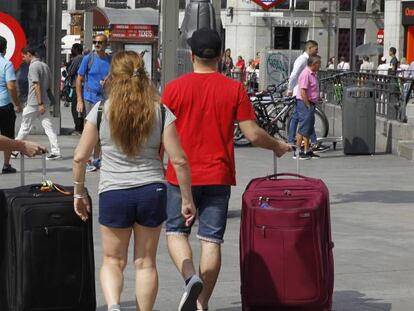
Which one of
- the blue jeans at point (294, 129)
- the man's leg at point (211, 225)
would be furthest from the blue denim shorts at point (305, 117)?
the man's leg at point (211, 225)

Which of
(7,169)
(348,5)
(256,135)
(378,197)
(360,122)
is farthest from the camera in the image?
(348,5)

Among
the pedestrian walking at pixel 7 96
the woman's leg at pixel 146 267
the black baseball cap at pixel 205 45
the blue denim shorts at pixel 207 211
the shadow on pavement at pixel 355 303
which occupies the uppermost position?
the black baseball cap at pixel 205 45

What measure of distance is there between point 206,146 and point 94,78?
28.3 ft

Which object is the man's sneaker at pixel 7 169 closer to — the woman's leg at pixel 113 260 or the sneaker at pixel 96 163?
the sneaker at pixel 96 163

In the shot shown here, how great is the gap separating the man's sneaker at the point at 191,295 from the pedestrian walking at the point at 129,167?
0.20 metres

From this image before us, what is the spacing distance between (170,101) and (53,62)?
14410mm

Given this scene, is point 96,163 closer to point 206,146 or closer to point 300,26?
point 206,146

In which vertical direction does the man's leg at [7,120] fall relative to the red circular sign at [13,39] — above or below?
below

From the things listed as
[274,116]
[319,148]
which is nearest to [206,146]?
[319,148]

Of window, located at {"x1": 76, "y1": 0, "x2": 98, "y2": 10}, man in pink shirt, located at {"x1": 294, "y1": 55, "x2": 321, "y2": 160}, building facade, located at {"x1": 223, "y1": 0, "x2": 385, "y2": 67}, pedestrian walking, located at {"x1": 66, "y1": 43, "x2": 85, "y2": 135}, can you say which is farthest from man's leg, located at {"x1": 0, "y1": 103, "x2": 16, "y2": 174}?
window, located at {"x1": 76, "y1": 0, "x2": 98, "y2": 10}

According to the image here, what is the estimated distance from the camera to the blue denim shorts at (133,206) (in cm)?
667

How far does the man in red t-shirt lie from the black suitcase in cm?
68

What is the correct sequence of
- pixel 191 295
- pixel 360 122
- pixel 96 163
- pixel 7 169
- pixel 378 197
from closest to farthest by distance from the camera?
pixel 191 295 → pixel 378 197 → pixel 7 169 → pixel 96 163 → pixel 360 122

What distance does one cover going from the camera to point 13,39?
19.8 metres
